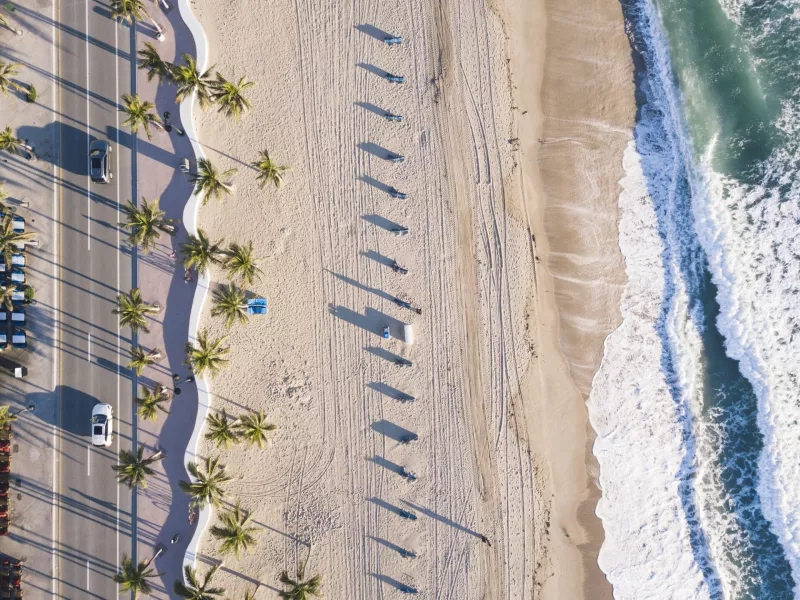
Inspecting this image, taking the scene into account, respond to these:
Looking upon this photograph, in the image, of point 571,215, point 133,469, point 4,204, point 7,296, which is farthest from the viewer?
point 571,215

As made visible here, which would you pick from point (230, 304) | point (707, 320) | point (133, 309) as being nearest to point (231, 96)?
point (230, 304)

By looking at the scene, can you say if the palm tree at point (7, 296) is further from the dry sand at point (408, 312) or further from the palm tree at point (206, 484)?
the palm tree at point (206, 484)

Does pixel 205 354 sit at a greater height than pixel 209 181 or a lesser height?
lesser

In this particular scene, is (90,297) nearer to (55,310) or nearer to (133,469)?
(55,310)

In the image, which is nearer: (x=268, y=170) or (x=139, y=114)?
(x=139, y=114)

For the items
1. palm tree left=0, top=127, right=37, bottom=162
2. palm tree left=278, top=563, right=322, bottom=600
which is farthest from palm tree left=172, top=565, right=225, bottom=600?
palm tree left=0, top=127, right=37, bottom=162

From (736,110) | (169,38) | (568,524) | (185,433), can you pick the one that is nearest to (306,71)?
(169,38)
